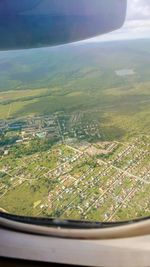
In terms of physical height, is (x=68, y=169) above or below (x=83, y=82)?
below

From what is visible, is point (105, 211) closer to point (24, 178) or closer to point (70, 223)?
point (70, 223)

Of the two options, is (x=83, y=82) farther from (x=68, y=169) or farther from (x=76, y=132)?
(x=68, y=169)

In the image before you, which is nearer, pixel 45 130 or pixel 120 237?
pixel 120 237

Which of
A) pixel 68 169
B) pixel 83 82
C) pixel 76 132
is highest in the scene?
pixel 83 82

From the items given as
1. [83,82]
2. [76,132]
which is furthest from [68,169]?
[83,82]

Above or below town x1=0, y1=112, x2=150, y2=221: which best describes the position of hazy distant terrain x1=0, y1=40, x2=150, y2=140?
above

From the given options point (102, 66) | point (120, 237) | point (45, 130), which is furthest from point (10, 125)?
point (120, 237)
